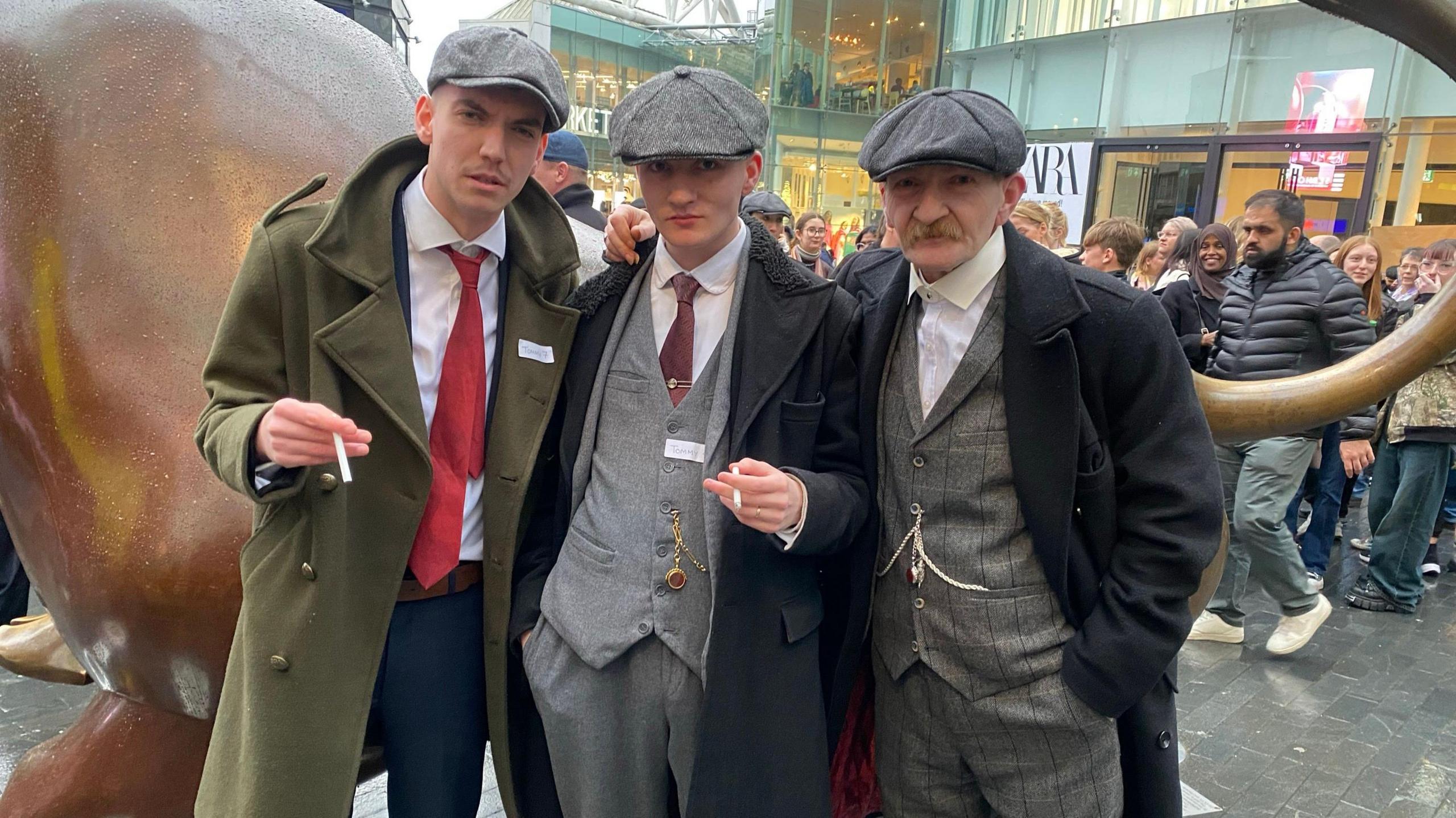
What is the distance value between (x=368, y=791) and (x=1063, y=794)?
8.08 ft

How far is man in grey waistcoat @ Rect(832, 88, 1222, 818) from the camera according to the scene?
5.51ft

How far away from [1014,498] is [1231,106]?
38.7 ft

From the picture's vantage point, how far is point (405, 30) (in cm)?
2727

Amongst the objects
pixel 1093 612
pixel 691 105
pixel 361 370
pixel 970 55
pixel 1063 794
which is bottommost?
pixel 1063 794

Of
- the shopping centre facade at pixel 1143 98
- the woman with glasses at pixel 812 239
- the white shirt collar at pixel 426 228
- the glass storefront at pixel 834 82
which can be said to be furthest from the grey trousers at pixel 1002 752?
the glass storefront at pixel 834 82

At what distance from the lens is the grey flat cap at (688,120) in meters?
1.69

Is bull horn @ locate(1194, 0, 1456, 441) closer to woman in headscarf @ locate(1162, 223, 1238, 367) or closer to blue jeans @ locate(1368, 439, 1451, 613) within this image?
woman in headscarf @ locate(1162, 223, 1238, 367)

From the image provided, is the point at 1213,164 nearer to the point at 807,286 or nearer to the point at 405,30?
the point at 807,286

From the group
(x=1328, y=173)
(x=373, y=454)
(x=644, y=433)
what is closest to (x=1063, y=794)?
(x=644, y=433)

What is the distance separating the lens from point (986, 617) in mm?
1752

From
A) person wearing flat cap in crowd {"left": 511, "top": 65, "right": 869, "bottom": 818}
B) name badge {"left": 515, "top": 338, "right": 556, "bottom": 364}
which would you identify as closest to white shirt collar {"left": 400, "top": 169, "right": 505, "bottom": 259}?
name badge {"left": 515, "top": 338, "right": 556, "bottom": 364}

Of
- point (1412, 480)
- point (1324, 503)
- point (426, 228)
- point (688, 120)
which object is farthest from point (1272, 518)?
point (426, 228)

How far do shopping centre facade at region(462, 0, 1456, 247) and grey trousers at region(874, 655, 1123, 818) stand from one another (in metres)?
6.09

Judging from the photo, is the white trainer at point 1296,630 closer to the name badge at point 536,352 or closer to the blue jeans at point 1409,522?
the blue jeans at point 1409,522
